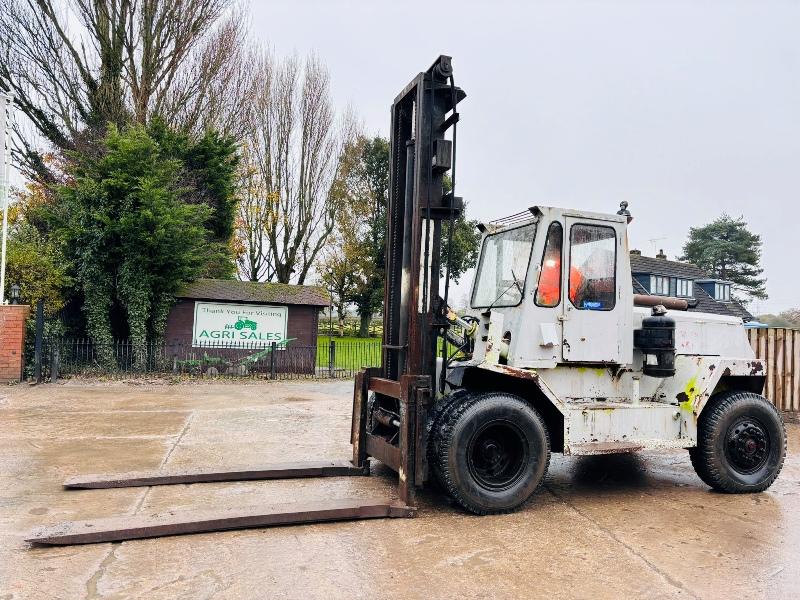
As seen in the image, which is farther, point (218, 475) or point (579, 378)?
point (218, 475)

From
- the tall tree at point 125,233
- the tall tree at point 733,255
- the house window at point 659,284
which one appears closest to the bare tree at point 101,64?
the tall tree at point 125,233

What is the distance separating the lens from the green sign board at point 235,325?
18875 millimetres

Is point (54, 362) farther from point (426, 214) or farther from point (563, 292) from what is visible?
point (563, 292)

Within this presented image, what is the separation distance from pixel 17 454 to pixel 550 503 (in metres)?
6.16

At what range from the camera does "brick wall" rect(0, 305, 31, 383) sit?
586 inches

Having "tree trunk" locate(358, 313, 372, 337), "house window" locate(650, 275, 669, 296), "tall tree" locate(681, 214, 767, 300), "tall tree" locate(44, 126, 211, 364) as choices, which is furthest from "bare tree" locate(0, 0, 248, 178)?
"tall tree" locate(681, 214, 767, 300)

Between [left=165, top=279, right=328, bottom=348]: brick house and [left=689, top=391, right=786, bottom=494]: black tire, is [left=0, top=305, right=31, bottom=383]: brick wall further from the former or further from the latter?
[left=689, top=391, right=786, bottom=494]: black tire

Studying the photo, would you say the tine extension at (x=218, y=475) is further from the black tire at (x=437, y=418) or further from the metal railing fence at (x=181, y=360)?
the metal railing fence at (x=181, y=360)

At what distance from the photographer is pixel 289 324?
19.5 meters

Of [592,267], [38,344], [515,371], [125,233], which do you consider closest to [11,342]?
[38,344]

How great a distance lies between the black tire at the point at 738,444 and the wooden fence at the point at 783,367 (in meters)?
5.94

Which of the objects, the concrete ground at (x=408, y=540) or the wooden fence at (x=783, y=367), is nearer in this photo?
the concrete ground at (x=408, y=540)

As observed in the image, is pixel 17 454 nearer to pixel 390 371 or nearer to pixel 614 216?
pixel 390 371

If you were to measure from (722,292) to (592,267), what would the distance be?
129ft
